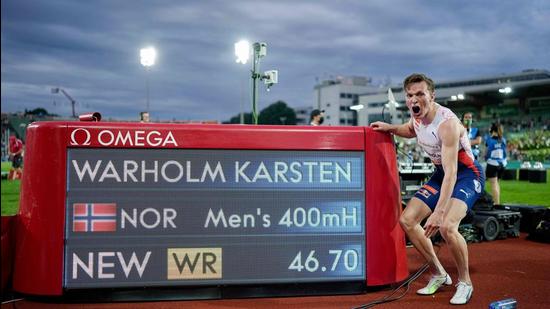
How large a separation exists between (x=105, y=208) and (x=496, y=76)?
83.8 metres

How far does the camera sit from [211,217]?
3.92 meters

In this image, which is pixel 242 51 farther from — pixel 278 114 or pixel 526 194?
pixel 278 114

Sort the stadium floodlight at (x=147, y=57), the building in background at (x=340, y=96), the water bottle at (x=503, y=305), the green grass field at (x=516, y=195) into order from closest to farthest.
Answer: the water bottle at (x=503, y=305)
the green grass field at (x=516, y=195)
the stadium floodlight at (x=147, y=57)
the building in background at (x=340, y=96)

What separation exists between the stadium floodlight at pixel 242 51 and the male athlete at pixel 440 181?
14398 mm

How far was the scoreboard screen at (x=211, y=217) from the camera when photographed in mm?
3812

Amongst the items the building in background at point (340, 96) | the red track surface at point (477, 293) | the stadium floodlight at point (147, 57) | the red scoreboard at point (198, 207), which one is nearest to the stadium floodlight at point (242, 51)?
the stadium floodlight at point (147, 57)

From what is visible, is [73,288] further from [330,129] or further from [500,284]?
[500,284]

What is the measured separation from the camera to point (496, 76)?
78.4 m

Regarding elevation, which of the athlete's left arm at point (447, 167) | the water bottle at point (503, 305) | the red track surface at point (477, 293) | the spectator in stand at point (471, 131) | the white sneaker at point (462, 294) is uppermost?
the spectator in stand at point (471, 131)

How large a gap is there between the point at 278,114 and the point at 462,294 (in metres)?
96.9

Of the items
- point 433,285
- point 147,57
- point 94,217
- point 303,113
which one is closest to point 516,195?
point 433,285

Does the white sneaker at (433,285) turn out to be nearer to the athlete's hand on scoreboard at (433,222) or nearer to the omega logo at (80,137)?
the athlete's hand on scoreboard at (433,222)

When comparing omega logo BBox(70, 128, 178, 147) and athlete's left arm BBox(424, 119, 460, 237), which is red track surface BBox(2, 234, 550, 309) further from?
omega logo BBox(70, 128, 178, 147)

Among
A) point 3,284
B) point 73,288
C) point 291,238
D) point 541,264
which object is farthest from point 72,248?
point 541,264
